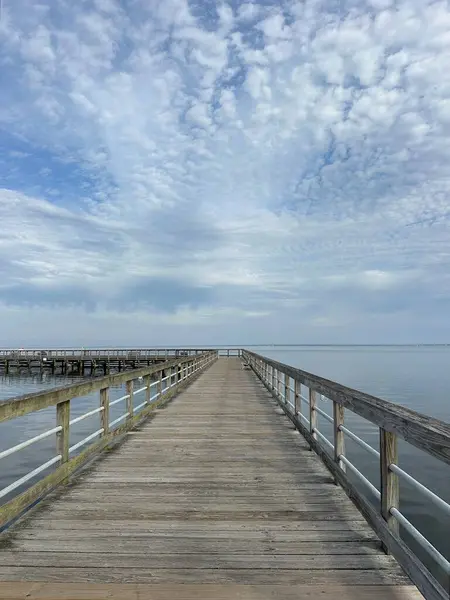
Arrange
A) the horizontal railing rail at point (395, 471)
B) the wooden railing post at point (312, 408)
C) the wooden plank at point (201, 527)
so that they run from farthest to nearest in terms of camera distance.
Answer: the wooden railing post at point (312, 408) < the wooden plank at point (201, 527) < the horizontal railing rail at point (395, 471)

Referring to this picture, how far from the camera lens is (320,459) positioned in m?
5.96

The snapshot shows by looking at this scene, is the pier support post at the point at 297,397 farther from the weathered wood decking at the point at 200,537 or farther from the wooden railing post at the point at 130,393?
the wooden railing post at the point at 130,393

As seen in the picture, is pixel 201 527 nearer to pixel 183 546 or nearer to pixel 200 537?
pixel 200 537

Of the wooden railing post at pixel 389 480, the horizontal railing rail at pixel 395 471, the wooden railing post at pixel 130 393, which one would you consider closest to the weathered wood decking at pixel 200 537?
the horizontal railing rail at pixel 395 471

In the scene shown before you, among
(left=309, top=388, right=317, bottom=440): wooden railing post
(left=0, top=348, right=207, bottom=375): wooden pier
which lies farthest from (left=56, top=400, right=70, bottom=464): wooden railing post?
(left=0, top=348, right=207, bottom=375): wooden pier

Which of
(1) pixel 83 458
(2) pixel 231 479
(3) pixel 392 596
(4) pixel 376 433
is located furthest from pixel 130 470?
(4) pixel 376 433

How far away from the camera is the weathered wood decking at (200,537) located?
2805mm

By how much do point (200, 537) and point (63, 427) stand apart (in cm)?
209

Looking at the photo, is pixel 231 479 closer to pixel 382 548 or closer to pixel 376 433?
pixel 382 548

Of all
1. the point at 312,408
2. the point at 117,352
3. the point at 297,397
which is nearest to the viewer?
the point at 312,408

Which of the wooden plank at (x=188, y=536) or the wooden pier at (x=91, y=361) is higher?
the wooden plank at (x=188, y=536)

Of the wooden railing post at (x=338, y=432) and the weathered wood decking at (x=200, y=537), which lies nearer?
the weathered wood decking at (x=200, y=537)

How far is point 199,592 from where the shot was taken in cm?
273

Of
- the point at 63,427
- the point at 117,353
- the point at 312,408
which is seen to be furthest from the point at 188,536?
the point at 117,353
